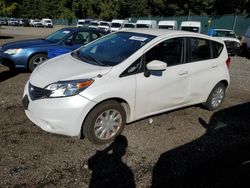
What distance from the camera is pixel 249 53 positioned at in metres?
15.6

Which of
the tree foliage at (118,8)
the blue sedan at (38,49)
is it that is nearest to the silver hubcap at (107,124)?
the blue sedan at (38,49)

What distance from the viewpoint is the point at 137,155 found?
3.64 metres

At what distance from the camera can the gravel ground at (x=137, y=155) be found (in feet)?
10.1

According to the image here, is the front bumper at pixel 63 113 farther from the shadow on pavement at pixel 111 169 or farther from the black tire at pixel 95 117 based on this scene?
the shadow on pavement at pixel 111 169

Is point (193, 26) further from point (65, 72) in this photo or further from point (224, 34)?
point (65, 72)

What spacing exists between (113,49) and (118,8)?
5933cm

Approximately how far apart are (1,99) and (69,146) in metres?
2.60

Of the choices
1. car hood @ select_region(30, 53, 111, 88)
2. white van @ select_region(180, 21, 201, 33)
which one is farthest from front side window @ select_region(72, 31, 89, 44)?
white van @ select_region(180, 21, 201, 33)

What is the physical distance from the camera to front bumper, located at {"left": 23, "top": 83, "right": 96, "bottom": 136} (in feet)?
11.0

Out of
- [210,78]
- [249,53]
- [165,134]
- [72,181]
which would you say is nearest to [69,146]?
[72,181]

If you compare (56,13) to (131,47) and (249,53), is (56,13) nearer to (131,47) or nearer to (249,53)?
(249,53)

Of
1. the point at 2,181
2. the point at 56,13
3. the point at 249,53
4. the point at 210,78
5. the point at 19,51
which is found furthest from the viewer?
the point at 56,13

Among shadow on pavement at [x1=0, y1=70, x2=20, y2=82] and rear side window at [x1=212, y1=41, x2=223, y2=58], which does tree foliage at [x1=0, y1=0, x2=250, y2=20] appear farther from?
rear side window at [x1=212, y1=41, x2=223, y2=58]

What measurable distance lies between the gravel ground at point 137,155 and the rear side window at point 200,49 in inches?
48.1
